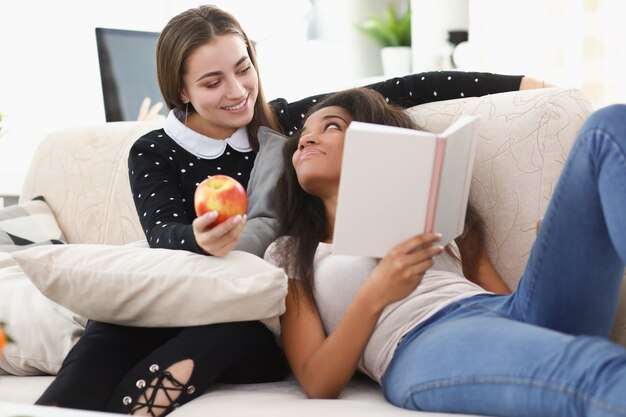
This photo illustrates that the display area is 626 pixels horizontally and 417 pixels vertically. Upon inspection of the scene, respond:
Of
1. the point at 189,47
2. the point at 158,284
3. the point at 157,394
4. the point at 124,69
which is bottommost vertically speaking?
the point at 157,394

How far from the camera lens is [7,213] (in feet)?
7.07

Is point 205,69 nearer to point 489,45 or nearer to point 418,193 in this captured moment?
point 418,193

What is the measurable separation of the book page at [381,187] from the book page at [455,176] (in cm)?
3

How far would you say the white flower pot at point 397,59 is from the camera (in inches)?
162

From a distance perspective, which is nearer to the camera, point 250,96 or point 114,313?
point 114,313

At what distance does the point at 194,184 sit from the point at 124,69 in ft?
5.45

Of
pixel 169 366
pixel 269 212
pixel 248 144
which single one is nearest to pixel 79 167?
pixel 248 144

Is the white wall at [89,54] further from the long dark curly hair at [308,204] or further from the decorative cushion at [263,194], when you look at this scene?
the long dark curly hair at [308,204]

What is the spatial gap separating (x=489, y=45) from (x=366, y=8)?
83cm

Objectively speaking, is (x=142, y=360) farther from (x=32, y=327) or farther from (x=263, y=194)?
(x=263, y=194)

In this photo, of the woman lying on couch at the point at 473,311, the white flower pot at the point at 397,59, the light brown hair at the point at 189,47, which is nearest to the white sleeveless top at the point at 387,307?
the woman lying on couch at the point at 473,311

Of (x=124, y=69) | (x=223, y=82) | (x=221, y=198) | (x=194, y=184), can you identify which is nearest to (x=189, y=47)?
(x=223, y=82)

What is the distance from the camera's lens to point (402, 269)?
1260 mm

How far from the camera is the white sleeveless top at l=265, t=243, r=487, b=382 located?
143 centimetres
